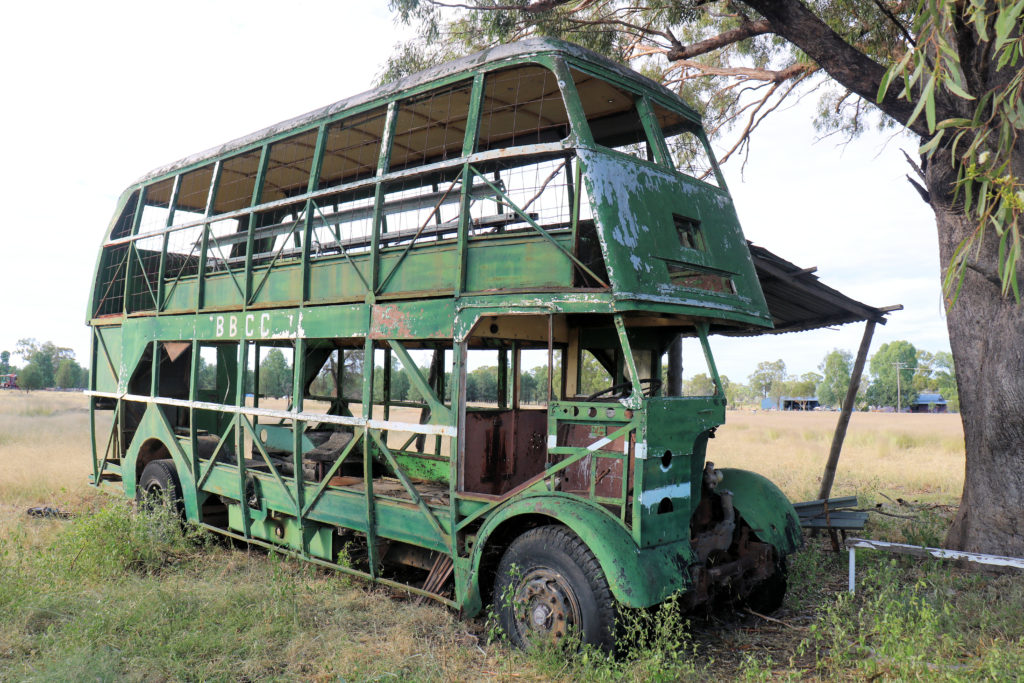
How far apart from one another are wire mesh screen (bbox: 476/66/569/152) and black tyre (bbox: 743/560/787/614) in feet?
14.1

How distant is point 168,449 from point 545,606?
6469mm

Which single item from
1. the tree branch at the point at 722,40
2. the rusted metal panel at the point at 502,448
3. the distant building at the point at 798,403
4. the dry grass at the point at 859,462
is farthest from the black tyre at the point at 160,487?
the distant building at the point at 798,403

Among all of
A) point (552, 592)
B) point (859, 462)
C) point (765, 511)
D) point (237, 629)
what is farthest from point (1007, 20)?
Answer: point (859, 462)

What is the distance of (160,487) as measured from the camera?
887 centimetres

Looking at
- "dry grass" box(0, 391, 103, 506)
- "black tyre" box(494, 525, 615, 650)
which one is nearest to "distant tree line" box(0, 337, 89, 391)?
"dry grass" box(0, 391, 103, 506)

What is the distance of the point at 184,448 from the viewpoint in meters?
8.58

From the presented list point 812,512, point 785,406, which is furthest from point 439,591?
point 785,406

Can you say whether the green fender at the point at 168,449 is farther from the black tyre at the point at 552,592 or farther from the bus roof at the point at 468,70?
the black tyre at the point at 552,592

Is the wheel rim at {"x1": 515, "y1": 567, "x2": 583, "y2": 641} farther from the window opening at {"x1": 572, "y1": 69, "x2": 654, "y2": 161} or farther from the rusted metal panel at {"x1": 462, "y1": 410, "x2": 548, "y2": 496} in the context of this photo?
Answer: the window opening at {"x1": 572, "y1": 69, "x2": 654, "y2": 161}

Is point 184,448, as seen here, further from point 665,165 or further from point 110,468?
point 665,165

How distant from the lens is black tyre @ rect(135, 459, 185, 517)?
8.50 meters

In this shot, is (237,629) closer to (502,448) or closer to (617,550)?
(502,448)

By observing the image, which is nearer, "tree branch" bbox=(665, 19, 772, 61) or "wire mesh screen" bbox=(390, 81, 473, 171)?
"wire mesh screen" bbox=(390, 81, 473, 171)

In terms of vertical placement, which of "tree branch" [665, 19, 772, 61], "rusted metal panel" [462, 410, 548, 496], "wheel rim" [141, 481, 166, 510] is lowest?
"wheel rim" [141, 481, 166, 510]
